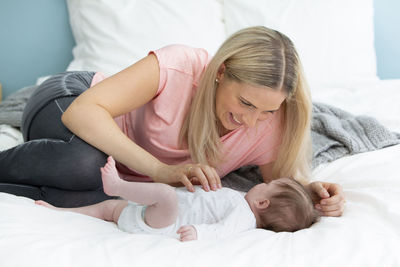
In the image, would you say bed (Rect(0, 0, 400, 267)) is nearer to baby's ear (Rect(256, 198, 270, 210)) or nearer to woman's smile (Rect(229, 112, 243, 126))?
baby's ear (Rect(256, 198, 270, 210))

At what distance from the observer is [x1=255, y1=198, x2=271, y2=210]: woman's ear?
1128mm

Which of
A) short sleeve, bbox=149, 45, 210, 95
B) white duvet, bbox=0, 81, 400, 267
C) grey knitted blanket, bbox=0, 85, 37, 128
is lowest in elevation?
grey knitted blanket, bbox=0, 85, 37, 128

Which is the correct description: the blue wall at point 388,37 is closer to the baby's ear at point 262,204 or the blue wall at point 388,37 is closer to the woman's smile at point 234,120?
the woman's smile at point 234,120

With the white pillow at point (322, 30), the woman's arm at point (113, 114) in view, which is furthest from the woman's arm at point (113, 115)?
the white pillow at point (322, 30)

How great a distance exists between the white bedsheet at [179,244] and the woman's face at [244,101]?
0.32 meters

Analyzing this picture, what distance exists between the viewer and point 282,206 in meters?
1.10

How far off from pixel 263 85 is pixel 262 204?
1.02 ft

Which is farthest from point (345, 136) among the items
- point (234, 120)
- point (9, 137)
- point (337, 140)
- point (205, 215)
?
point (9, 137)

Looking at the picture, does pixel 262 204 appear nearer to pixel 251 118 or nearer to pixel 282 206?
pixel 282 206

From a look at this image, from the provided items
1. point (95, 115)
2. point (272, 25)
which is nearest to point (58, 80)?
point (95, 115)

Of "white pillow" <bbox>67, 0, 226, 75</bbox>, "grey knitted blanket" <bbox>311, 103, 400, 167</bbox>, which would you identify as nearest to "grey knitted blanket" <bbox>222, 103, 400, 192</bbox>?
"grey knitted blanket" <bbox>311, 103, 400, 167</bbox>

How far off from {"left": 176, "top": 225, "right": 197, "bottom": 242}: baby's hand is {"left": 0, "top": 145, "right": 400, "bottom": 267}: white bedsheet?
0.16 feet

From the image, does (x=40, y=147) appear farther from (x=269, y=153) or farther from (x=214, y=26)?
(x=214, y=26)

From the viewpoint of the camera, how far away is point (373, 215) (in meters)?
1.01
